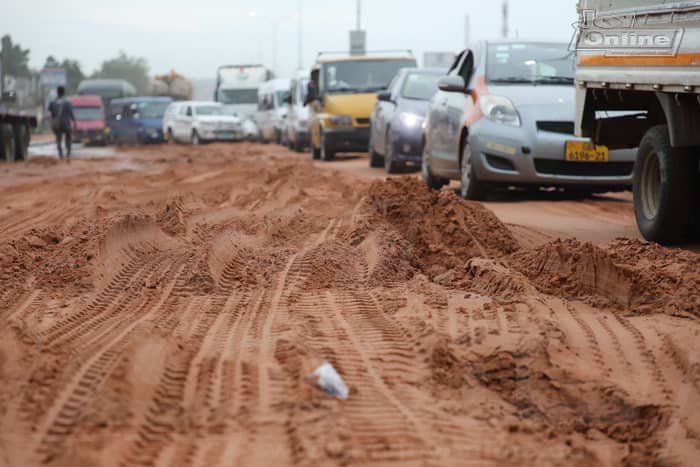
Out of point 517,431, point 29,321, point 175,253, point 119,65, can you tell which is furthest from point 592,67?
point 119,65

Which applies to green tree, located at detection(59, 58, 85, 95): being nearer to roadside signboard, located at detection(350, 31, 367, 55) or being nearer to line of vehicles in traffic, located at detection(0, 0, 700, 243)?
roadside signboard, located at detection(350, 31, 367, 55)

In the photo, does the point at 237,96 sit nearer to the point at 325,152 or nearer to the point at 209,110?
the point at 209,110

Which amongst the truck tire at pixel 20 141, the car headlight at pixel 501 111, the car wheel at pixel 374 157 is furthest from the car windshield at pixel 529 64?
the truck tire at pixel 20 141

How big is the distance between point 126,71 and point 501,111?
171m

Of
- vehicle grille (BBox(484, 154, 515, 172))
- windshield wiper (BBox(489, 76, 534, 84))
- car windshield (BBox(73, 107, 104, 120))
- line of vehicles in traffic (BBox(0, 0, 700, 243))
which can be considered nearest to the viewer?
line of vehicles in traffic (BBox(0, 0, 700, 243))

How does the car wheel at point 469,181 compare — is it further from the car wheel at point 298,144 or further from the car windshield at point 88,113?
the car windshield at point 88,113

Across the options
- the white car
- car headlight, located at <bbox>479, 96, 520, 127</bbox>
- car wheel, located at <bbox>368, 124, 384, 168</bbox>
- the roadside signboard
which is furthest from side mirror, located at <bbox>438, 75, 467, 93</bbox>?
the roadside signboard

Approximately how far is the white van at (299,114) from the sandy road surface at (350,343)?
23116mm

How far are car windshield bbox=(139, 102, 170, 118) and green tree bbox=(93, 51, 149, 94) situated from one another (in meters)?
122

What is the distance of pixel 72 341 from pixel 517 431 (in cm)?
219

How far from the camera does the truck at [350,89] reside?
2525 centimetres

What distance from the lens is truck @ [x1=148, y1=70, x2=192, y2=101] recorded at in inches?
2355

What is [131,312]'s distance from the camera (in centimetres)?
642

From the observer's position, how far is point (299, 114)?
33.5 m
